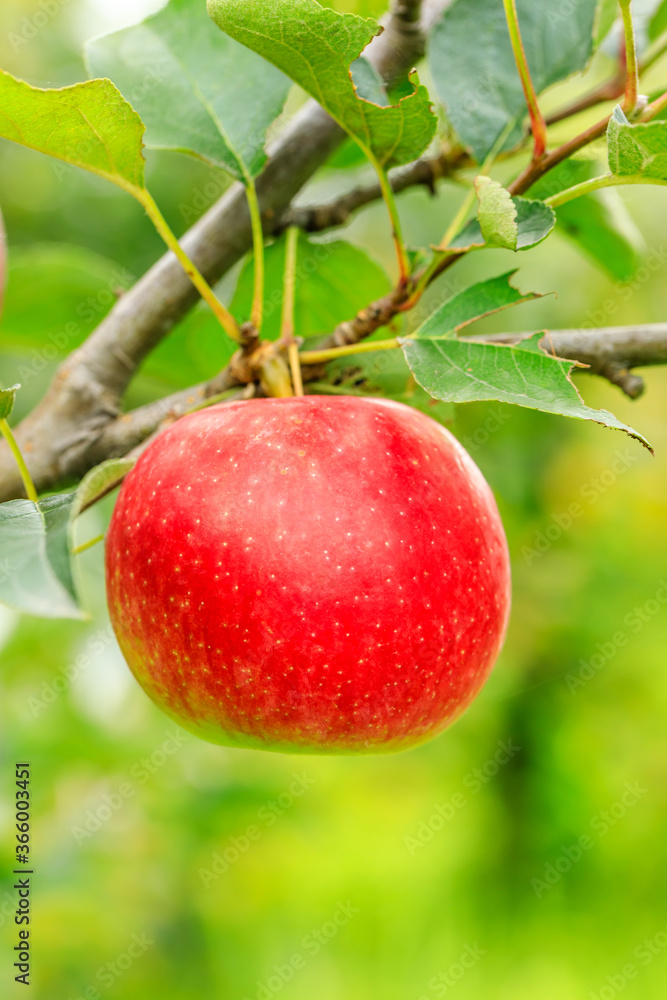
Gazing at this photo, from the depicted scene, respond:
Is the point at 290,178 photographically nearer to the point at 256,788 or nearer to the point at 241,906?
the point at 256,788

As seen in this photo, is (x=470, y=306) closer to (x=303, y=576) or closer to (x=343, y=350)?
(x=343, y=350)

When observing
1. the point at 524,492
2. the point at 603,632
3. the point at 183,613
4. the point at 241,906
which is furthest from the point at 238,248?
the point at 603,632

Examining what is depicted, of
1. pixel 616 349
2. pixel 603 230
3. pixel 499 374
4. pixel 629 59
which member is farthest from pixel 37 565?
pixel 603 230

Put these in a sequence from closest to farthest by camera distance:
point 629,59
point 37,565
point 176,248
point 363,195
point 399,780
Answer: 1. point 37,565
2. point 629,59
3. point 176,248
4. point 363,195
5. point 399,780

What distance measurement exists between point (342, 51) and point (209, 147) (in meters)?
0.19

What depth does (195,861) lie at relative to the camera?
1.49 m

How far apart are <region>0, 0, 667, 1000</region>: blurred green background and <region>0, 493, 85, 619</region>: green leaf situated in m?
0.59

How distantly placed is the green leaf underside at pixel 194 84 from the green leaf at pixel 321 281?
0.17 meters

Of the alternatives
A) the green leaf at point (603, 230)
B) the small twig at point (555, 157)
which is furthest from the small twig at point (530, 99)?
the green leaf at point (603, 230)

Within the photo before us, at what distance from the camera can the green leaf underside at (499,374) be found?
1.35 ft

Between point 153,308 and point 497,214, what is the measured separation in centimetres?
40

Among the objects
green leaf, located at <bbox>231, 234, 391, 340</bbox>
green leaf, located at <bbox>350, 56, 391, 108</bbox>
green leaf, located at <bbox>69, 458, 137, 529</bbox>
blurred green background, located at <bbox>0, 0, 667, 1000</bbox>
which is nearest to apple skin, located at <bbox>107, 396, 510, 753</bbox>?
green leaf, located at <bbox>69, 458, 137, 529</bbox>

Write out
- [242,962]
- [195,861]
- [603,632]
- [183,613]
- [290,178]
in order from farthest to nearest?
[603,632] < [242,962] < [195,861] < [290,178] < [183,613]

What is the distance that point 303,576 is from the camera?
1.45ft
